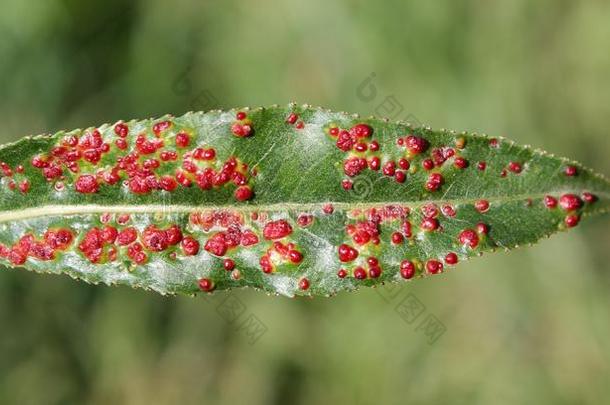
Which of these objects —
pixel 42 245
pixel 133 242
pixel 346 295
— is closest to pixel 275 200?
pixel 133 242

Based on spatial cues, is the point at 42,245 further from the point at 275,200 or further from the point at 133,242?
the point at 275,200

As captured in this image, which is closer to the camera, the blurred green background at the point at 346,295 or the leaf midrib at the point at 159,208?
the leaf midrib at the point at 159,208

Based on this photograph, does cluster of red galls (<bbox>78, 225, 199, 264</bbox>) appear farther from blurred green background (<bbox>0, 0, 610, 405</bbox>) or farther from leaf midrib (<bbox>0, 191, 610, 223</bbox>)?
blurred green background (<bbox>0, 0, 610, 405</bbox>)

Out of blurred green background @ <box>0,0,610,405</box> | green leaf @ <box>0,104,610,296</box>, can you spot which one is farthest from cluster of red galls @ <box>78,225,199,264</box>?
blurred green background @ <box>0,0,610,405</box>

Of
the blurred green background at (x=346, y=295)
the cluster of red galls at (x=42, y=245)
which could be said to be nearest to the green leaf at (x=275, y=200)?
the cluster of red galls at (x=42, y=245)

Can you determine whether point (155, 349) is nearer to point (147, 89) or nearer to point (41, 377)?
point (41, 377)

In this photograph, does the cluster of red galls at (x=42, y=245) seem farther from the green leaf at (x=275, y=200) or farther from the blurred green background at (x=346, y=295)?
the blurred green background at (x=346, y=295)

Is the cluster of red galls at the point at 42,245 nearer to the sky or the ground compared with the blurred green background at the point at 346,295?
nearer to the ground

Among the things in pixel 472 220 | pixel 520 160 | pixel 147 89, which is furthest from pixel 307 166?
pixel 147 89
